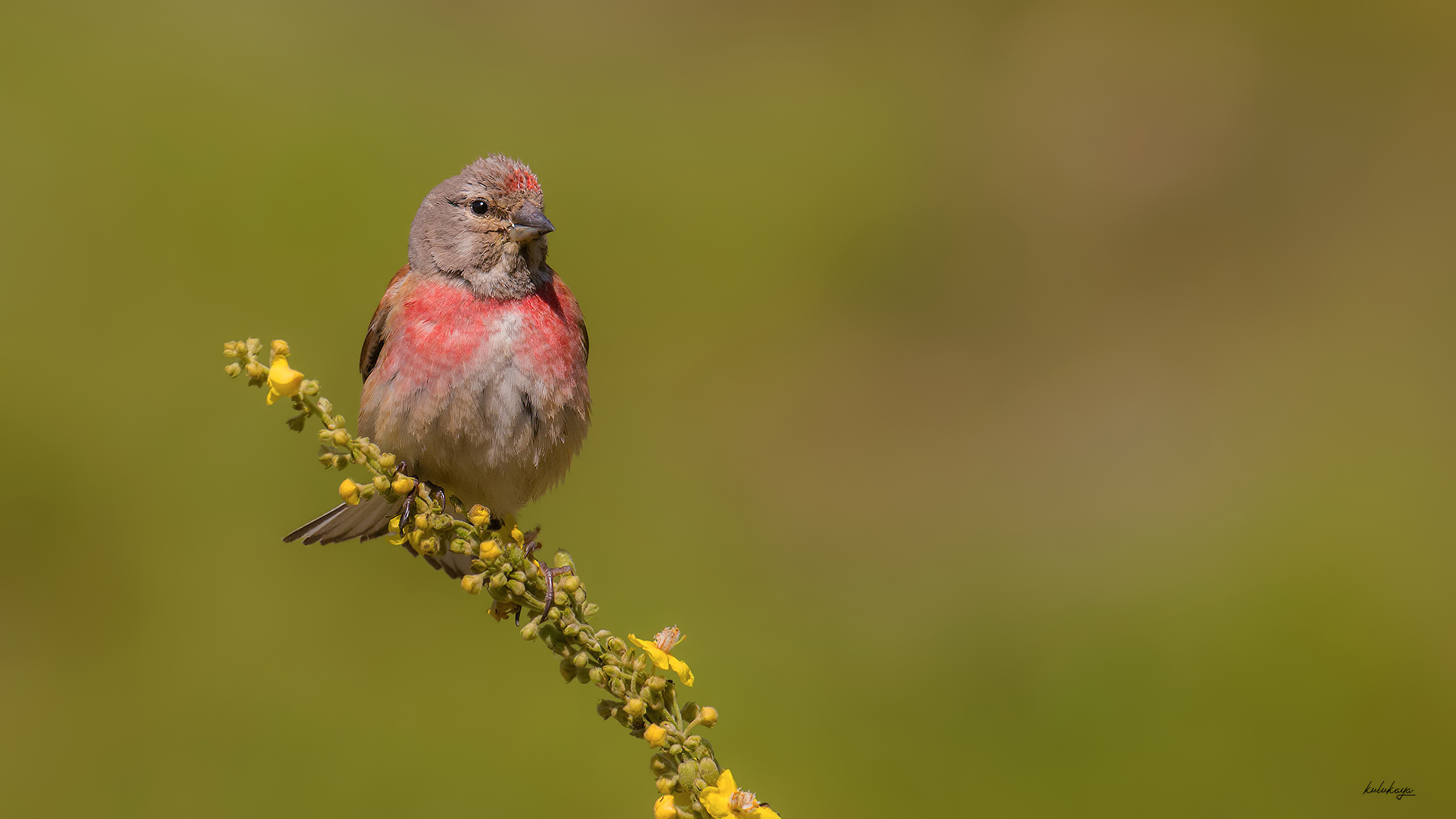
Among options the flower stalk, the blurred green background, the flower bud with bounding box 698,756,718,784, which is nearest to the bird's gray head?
the blurred green background

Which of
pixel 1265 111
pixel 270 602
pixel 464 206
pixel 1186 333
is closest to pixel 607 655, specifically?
pixel 464 206

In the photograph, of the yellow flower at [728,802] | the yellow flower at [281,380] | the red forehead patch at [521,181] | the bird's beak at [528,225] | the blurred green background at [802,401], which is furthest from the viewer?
the blurred green background at [802,401]

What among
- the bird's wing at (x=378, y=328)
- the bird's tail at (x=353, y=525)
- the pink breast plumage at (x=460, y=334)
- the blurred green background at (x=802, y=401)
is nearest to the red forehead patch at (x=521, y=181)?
the pink breast plumage at (x=460, y=334)

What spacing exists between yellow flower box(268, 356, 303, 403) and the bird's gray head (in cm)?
165

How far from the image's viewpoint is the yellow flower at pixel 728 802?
Answer: 1.71 meters

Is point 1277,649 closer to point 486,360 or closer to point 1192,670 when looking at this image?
point 1192,670

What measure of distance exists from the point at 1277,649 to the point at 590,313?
4.45 m

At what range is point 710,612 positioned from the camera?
6.13 metres

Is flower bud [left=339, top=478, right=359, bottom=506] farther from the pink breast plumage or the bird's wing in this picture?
the bird's wing

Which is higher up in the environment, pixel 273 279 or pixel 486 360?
pixel 273 279

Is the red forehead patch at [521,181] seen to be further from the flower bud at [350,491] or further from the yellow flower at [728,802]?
the yellow flower at [728,802]

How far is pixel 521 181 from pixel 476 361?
0.68 m

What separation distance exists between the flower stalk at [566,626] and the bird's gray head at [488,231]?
1529mm

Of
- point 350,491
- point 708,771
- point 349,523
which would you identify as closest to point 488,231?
point 349,523
